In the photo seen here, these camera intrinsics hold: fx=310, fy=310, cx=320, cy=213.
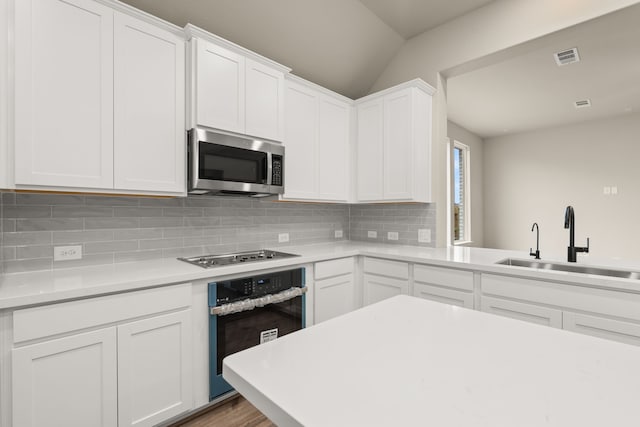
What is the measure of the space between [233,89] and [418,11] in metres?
1.88

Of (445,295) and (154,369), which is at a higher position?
(445,295)

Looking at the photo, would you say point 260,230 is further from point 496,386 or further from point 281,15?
point 496,386

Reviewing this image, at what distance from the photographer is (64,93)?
1.60 meters

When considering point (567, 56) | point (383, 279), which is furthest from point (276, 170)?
point (567, 56)

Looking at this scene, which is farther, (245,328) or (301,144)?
(301,144)

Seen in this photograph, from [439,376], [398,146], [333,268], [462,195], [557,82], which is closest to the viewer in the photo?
[439,376]

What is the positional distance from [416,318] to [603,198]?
21.4 feet

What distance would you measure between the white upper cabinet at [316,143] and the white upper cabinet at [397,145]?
213 mm

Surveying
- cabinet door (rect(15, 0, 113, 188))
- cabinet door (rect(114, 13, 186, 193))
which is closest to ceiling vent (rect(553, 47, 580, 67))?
cabinet door (rect(114, 13, 186, 193))

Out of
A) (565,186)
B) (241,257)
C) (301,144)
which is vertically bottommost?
→ (241,257)

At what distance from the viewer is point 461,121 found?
568cm

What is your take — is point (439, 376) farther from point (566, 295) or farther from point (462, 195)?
point (462, 195)

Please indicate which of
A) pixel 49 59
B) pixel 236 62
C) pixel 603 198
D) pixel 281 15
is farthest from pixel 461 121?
pixel 49 59

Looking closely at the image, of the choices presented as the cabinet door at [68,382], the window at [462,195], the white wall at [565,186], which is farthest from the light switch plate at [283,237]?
the white wall at [565,186]
